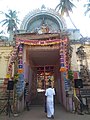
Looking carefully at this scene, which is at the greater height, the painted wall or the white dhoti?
the painted wall

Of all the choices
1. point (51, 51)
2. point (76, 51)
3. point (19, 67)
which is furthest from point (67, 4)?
point (19, 67)

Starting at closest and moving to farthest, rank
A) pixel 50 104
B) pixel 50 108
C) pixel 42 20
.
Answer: pixel 50 108 < pixel 50 104 < pixel 42 20

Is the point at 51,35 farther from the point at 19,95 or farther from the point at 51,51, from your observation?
the point at 19,95

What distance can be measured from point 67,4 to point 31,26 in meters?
6.65

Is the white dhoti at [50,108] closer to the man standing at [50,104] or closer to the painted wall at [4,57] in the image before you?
the man standing at [50,104]

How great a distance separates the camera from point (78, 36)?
25172 mm

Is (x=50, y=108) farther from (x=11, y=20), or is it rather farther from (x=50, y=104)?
(x=11, y=20)

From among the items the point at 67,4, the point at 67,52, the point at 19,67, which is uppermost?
the point at 67,4

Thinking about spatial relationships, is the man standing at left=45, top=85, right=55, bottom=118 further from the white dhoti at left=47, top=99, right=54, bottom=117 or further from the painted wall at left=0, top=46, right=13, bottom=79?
the painted wall at left=0, top=46, right=13, bottom=79

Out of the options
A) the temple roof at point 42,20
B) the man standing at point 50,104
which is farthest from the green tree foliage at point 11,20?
the man standing at point 50,104

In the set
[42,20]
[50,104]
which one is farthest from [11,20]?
[50,104]

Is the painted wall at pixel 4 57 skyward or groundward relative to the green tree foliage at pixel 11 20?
groundward

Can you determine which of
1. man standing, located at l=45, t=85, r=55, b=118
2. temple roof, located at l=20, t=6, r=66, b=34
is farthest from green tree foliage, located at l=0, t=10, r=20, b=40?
man standing, located at l=45, t=85, r=55, b=118

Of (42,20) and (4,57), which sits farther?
(42,20)
